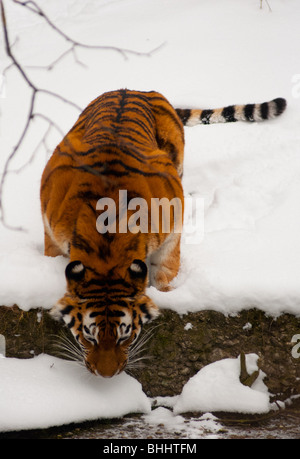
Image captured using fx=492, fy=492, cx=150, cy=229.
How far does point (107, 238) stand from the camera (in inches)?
97.7

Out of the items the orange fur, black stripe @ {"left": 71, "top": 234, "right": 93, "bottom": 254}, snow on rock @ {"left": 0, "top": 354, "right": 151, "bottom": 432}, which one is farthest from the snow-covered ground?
black stripe @ {"left": 71, "top": 234, "right": 93, "bottom": 254}

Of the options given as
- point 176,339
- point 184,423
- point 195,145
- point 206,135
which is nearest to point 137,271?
point 176,339

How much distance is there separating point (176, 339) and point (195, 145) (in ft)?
7.67

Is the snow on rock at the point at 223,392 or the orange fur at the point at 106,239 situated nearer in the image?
the orange fur at the point at 106,239

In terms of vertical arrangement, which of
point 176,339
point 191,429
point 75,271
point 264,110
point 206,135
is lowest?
point 191,429

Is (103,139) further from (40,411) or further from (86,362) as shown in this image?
(40,411)

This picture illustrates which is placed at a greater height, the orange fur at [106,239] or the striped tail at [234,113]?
the striped tail at [234,113]

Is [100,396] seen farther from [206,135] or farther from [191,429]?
[206,135]

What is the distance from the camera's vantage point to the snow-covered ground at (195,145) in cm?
279

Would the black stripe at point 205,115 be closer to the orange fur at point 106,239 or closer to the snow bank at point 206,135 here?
the snow bank at point 206,135

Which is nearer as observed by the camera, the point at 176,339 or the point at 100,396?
the point at 100,396

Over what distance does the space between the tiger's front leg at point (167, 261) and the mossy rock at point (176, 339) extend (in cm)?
32

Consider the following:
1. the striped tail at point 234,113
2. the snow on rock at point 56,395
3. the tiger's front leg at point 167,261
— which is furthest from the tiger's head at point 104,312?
the striped tail at point 234,113
